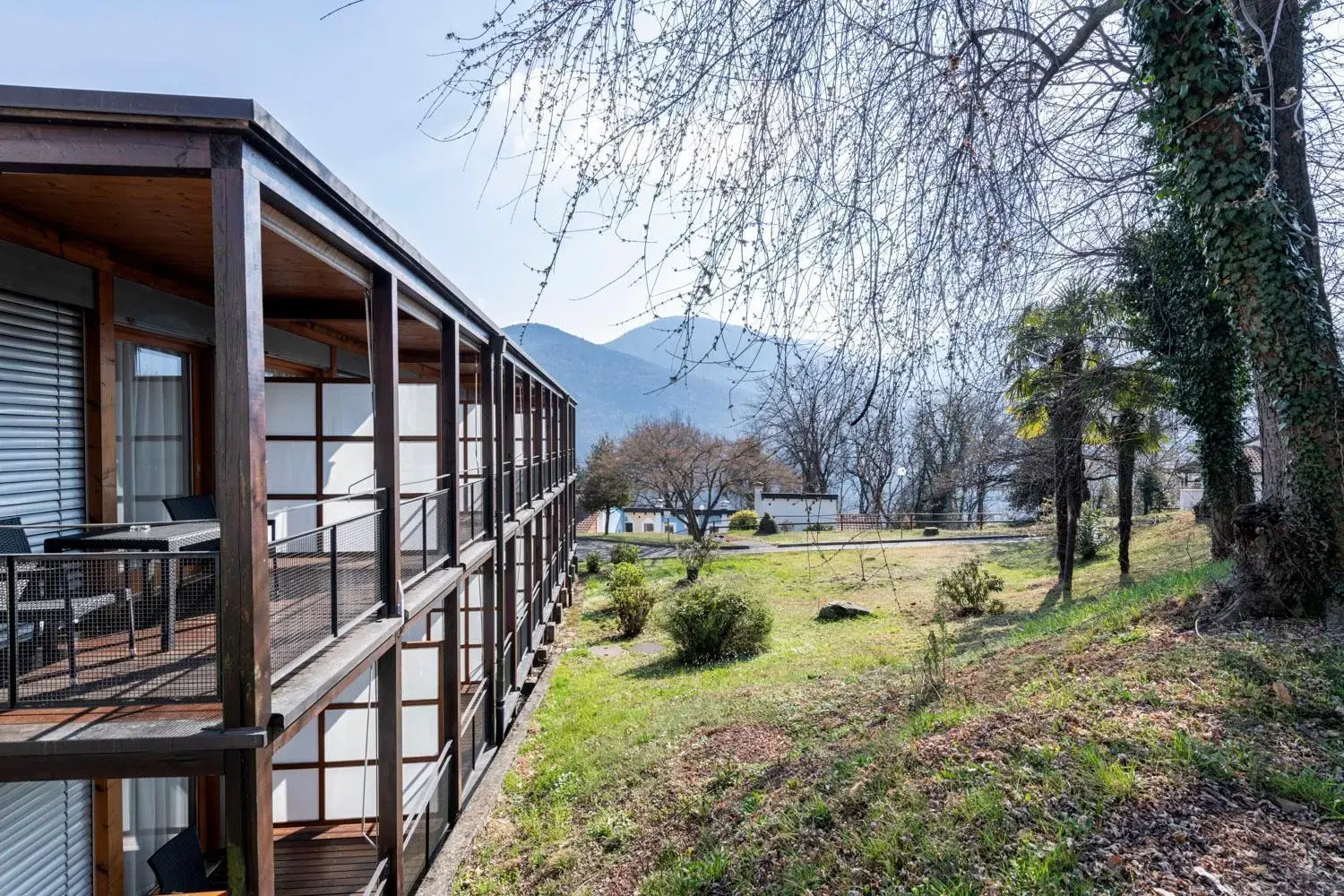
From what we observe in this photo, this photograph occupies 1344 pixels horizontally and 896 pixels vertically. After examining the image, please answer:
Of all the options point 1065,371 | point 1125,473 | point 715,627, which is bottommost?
point 715,627

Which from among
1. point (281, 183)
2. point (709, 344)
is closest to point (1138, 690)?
point (709, 344)

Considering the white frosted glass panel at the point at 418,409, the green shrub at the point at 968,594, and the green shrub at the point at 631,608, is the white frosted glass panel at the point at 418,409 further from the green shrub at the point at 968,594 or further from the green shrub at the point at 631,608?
the green shrub at the point at 968,594

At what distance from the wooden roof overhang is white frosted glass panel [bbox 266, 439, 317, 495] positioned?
2.34 meters

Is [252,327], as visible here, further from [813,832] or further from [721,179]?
[813,832]

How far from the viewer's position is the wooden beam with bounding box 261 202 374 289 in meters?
3.42

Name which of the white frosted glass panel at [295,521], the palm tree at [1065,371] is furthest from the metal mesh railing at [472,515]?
the palm tree at [1065,371]

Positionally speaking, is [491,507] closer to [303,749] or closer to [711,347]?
[303,749]

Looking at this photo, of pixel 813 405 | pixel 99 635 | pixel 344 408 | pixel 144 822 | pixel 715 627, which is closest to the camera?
pixel 813 405

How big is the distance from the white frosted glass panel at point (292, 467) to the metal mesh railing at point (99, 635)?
14.4 ft

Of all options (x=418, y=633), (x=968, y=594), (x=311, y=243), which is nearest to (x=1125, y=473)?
(x=968, y=594)

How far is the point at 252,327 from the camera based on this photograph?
3.04m

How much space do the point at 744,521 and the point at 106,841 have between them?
3742 cm

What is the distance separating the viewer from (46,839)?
448 cm

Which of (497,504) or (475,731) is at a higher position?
(497,504)
